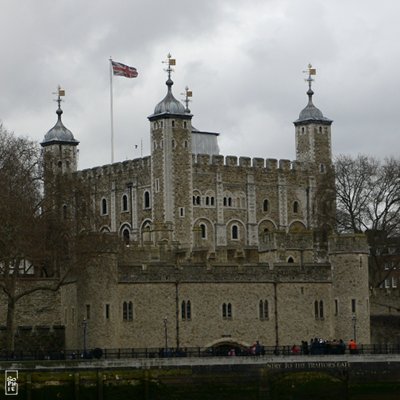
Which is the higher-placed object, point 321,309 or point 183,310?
point 321,309

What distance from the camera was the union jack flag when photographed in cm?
11744

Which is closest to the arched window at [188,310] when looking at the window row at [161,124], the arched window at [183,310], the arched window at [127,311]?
the arched window at [183,310]

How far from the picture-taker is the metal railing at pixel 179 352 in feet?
245

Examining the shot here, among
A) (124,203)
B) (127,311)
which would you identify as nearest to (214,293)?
(127,311)

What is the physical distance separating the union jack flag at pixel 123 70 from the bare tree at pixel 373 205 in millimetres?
15837

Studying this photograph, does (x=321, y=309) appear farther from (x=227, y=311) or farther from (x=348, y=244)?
(x=227, y=311)

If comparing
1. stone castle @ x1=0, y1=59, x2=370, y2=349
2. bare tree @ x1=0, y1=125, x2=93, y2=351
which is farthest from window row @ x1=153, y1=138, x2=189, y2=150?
bare tree @ x1=0, y1=125, x2=93, y2=351

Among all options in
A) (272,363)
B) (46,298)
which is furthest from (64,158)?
(272,363)

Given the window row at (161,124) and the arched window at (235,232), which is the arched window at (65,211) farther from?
the arched window at (235,232)

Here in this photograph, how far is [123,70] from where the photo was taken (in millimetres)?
117625

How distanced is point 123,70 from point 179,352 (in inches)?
1763

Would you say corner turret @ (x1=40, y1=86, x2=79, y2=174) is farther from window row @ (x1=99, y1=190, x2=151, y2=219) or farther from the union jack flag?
the union jack flag

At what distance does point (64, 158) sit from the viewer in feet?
434

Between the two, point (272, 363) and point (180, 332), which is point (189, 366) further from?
point (180, 332)
